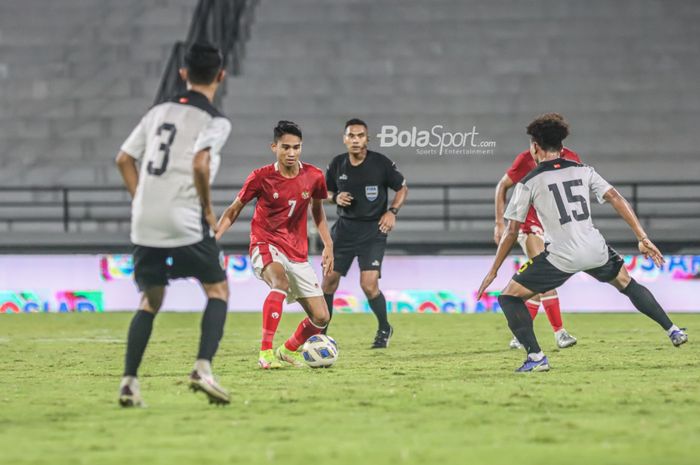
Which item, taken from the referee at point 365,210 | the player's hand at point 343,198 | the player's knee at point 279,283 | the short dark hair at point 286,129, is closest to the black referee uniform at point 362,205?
the referee at point 365,210

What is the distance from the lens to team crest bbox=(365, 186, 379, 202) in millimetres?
11883

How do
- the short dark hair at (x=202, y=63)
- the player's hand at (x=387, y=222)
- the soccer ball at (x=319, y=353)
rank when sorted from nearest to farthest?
1. the short dark hair at (x=202, y=63)
2. the soccer ball at (x=319, y=353)
3. the player's hand at (x=387, y=222)

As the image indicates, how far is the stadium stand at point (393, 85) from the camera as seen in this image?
20.8 meters

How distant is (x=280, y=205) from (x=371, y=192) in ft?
6.90

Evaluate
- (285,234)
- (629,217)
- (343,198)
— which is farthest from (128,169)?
(343,198)

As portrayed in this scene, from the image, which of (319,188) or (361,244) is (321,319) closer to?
(319,188)

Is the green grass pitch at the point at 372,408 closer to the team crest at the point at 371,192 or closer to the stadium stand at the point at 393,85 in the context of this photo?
the team crest at the point at 371,192

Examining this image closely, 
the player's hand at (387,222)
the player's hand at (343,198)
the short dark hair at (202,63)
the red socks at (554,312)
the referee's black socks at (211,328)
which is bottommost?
the red socks at (554,312)

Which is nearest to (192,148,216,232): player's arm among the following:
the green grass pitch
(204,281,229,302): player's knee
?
(204,281,229,302): player's knee

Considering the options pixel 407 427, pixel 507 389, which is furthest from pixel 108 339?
pixel 407 427

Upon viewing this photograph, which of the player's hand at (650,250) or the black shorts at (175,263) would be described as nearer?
the black shorts at (175,263)

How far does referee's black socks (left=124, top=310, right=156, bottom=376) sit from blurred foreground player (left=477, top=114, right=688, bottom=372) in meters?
2.73

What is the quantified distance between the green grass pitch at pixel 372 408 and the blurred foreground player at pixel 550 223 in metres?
0.50

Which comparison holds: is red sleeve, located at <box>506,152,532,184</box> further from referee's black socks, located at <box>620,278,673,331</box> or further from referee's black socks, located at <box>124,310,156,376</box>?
referee's black socks, located at <box>124,310,156,376</box>
